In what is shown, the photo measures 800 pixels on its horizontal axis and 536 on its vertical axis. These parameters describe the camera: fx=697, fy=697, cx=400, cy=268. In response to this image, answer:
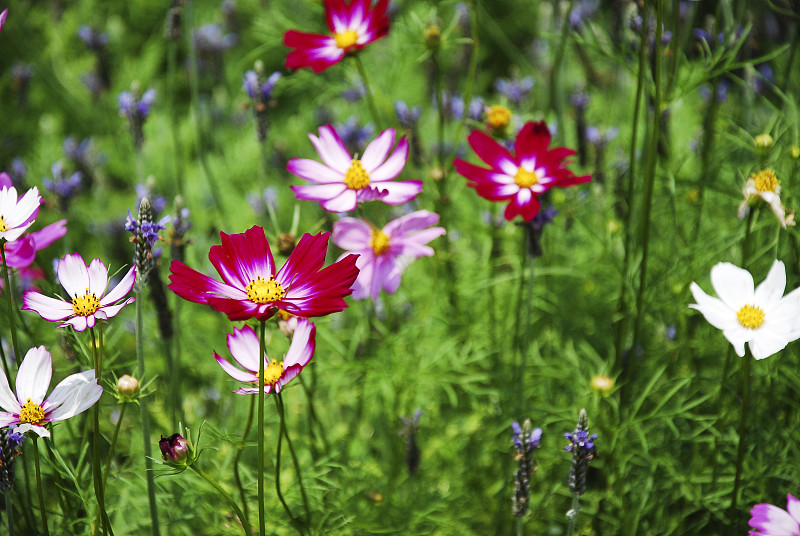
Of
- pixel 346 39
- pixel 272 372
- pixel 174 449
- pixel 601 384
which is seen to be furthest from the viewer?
pixel 346 39

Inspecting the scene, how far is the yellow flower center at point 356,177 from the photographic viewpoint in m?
0.94

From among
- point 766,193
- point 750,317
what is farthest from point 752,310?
point 766,193

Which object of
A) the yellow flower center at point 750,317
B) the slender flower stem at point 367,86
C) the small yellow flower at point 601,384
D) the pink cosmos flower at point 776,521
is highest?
the slender flower stem at point 367,86

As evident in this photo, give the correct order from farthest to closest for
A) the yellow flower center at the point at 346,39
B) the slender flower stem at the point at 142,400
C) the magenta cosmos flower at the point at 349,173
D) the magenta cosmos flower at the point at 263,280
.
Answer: the yellow flower center at the point at 346,39 < the magenta cosmos flower at the point at 349,173 < the slender flower stem at the point at 142,400 < the magenta cosmos flower at the point at 263,280

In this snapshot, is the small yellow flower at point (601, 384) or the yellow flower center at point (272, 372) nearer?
the yellow flower center at point (272, 372)

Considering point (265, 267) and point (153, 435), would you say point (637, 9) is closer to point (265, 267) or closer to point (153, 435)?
point (265, 267)

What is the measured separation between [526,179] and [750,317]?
1.08 ft

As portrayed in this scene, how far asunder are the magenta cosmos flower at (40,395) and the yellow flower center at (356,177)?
1.30 feet

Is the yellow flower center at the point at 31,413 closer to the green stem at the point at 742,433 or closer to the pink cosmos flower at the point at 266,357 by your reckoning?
the pink cosmos flower at the point at 266,357

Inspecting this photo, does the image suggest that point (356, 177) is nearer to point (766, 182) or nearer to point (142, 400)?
point (142, 400)

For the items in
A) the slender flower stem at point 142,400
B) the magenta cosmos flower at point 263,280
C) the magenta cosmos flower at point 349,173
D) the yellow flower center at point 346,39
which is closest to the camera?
the magenta cosmos flower at point 263,280

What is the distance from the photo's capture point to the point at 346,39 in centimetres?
103

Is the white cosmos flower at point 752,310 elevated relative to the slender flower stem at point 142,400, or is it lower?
elevated

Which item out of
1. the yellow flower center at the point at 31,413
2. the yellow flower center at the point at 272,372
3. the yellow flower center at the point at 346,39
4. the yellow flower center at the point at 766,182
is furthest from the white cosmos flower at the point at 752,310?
the yellow flower center at the point at 31,413
